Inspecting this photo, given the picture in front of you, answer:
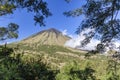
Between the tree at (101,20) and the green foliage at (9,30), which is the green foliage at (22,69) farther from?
the green foliage at (9,30)

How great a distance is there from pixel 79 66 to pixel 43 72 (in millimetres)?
22664

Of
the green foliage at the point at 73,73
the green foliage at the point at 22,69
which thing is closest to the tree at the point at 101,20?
the green foliage at the point at 22,69

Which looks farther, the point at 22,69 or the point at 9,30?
the point at 9,30

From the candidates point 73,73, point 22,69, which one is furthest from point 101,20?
point 73,73

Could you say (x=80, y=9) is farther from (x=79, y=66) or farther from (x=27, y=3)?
(x=79, y=66)

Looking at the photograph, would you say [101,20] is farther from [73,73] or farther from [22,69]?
[73,73]

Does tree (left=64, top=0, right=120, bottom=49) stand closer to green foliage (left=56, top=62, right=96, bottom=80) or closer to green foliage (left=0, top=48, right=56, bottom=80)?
green foliage (left=0, top=48, right=56, bottom=80)

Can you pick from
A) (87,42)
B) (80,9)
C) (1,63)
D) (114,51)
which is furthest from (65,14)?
(1,63)

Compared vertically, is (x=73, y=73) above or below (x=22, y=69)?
above

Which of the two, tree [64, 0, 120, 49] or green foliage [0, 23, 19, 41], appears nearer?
tree [64, 0, 120, 49]

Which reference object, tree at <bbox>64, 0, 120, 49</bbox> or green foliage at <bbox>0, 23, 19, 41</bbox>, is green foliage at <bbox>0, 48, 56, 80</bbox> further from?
green foliage at <bbox>0, 23, 19, 41</bbox>

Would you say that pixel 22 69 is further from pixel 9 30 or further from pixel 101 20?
pixel 9 30

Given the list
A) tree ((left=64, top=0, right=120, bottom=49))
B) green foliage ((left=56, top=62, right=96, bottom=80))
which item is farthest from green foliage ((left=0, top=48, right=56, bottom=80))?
green foliage ((left=56, top=62, right=96, bottom=80))

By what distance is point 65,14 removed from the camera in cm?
1509
